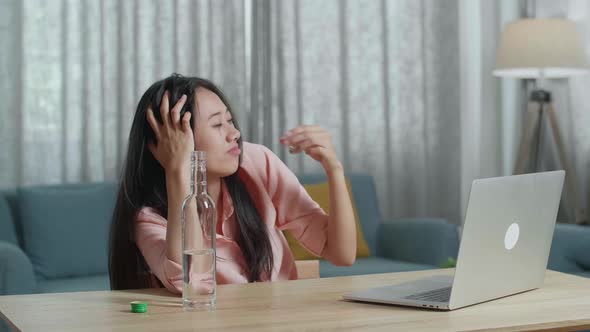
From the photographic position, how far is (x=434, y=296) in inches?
55.9

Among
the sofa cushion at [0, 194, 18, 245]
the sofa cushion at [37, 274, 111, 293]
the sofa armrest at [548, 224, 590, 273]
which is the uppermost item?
the sofa cushion at [0, 194, 18, 245]

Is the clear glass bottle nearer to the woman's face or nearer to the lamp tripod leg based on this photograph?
the woman's face

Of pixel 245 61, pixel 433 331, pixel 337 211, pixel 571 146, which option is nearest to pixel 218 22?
pixel 245 61

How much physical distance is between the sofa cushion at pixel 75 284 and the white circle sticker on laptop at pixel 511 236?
2.11 m

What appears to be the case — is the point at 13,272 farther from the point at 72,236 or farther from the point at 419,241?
the point at 419,241

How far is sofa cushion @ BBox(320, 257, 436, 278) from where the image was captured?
3.72 metres

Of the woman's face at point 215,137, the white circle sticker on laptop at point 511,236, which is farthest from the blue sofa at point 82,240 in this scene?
the white circle sticker on laptop at point 511,236

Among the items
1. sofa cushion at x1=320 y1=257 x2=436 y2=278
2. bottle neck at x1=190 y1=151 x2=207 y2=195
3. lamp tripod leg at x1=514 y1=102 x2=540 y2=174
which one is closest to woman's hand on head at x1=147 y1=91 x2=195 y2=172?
bottle neck at x1=190 y1=151 x2=207 y2=195

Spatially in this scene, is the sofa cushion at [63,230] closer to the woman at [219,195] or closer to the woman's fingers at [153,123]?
the woman at [219,195]

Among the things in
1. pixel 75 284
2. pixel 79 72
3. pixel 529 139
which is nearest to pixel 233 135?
pixel 75 284

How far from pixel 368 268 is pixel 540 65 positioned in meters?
1.25

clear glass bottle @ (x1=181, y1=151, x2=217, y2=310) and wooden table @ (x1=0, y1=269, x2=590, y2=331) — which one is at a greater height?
clear glass bottle @ (x1=181, y1=151, x2=217, y2=310)

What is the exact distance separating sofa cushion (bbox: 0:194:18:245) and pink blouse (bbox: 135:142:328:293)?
2.00 metres

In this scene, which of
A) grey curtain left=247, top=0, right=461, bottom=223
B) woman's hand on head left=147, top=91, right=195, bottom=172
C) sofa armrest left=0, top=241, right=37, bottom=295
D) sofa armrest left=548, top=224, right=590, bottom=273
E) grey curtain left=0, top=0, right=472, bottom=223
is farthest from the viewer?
grey curtain left=247, top=0, right=461, bottom=223
